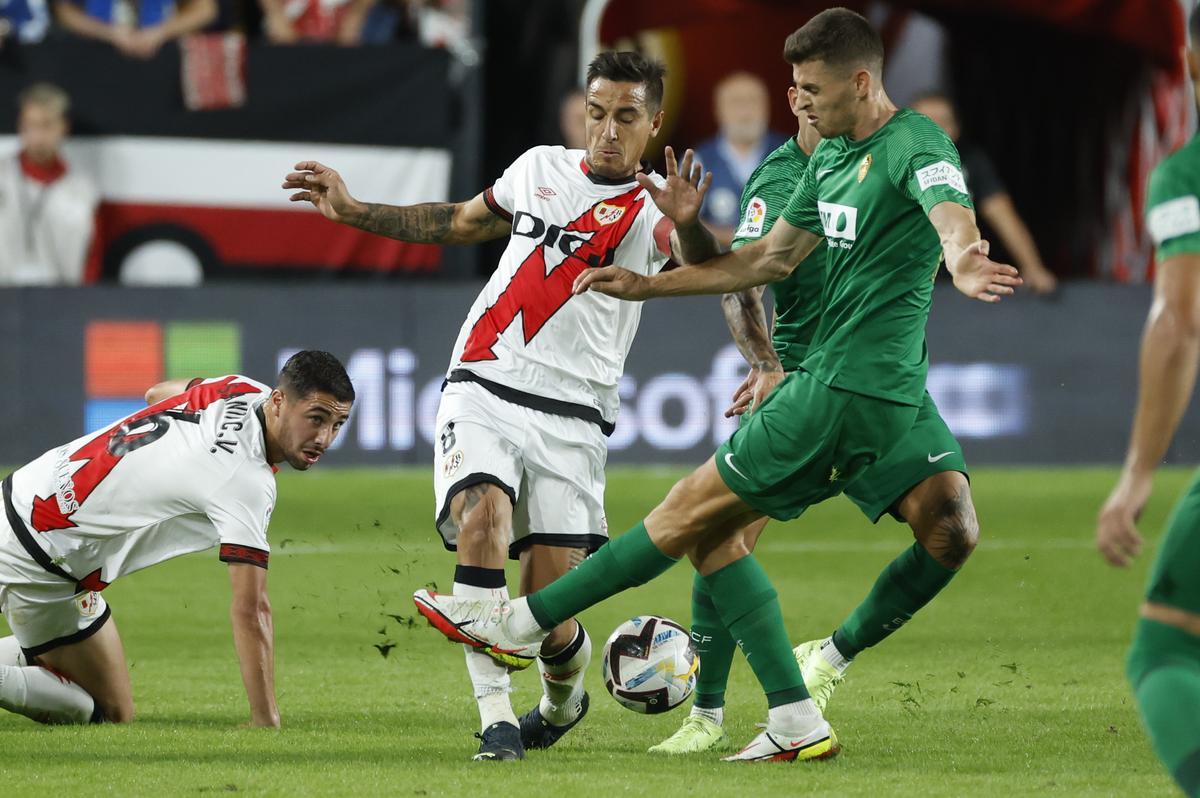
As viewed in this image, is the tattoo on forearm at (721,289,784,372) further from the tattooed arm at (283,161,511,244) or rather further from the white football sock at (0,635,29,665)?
the white football sock at (0,635,29,665)

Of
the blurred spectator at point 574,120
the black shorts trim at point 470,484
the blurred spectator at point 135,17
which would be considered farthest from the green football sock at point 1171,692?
the blurred spectator at point 135,17

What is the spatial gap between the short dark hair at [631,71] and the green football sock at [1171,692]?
258cm

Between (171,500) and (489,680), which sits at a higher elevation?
(171,500)

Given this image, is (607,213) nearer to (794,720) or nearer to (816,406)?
(816,406)

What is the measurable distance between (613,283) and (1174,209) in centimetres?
186

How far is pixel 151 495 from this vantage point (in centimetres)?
575

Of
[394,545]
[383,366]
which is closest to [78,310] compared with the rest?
[383,366]

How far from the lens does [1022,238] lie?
1366 centimetres

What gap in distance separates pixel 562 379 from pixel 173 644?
2.83m

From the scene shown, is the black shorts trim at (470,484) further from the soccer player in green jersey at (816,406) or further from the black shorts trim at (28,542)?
the black shorts trim at (28,542)

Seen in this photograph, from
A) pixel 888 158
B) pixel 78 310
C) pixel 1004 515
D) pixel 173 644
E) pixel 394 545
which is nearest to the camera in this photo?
pixel 888 158

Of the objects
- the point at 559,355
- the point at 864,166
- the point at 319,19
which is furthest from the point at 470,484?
the point at 319,19

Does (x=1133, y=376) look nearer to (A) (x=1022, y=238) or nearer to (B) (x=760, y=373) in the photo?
(A) (x=1022, y=238)

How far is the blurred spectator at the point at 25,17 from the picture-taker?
46.1ft
